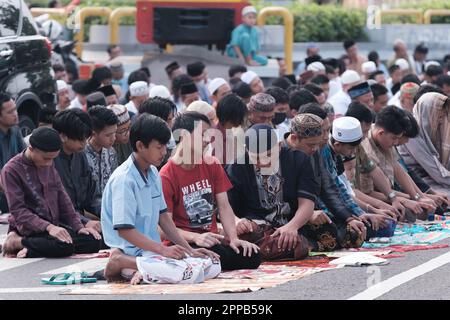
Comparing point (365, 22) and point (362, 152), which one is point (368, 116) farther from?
point (365, 22)

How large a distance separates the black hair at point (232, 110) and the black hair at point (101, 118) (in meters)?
1.17

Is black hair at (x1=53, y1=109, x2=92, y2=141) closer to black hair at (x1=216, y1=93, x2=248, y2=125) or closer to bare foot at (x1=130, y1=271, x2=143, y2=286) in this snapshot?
black hair at (x1=216, y1=93, x2=248, y2=125)

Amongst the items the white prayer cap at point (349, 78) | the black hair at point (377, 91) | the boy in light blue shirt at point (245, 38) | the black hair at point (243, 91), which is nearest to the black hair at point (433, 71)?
the white prayer cap at point (349, 78)

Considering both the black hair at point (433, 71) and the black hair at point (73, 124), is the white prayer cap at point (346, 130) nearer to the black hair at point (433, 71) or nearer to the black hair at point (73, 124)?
the black hair at point (73, 124)

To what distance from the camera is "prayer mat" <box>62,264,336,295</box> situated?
9.73 meters

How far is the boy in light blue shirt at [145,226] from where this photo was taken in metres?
10.1

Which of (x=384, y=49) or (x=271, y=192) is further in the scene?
(x=384, y=49)

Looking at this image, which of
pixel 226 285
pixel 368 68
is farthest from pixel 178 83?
pixel 226 285

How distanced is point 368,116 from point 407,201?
34.6 inches

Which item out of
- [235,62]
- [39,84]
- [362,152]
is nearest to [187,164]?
[362,152]

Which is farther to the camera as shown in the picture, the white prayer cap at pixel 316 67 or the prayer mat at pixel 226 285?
the white prayer cap at pixel 316 67

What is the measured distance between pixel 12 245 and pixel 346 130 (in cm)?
301

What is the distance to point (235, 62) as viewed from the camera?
949 inches

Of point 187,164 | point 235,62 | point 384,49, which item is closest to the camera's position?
point 187,164
